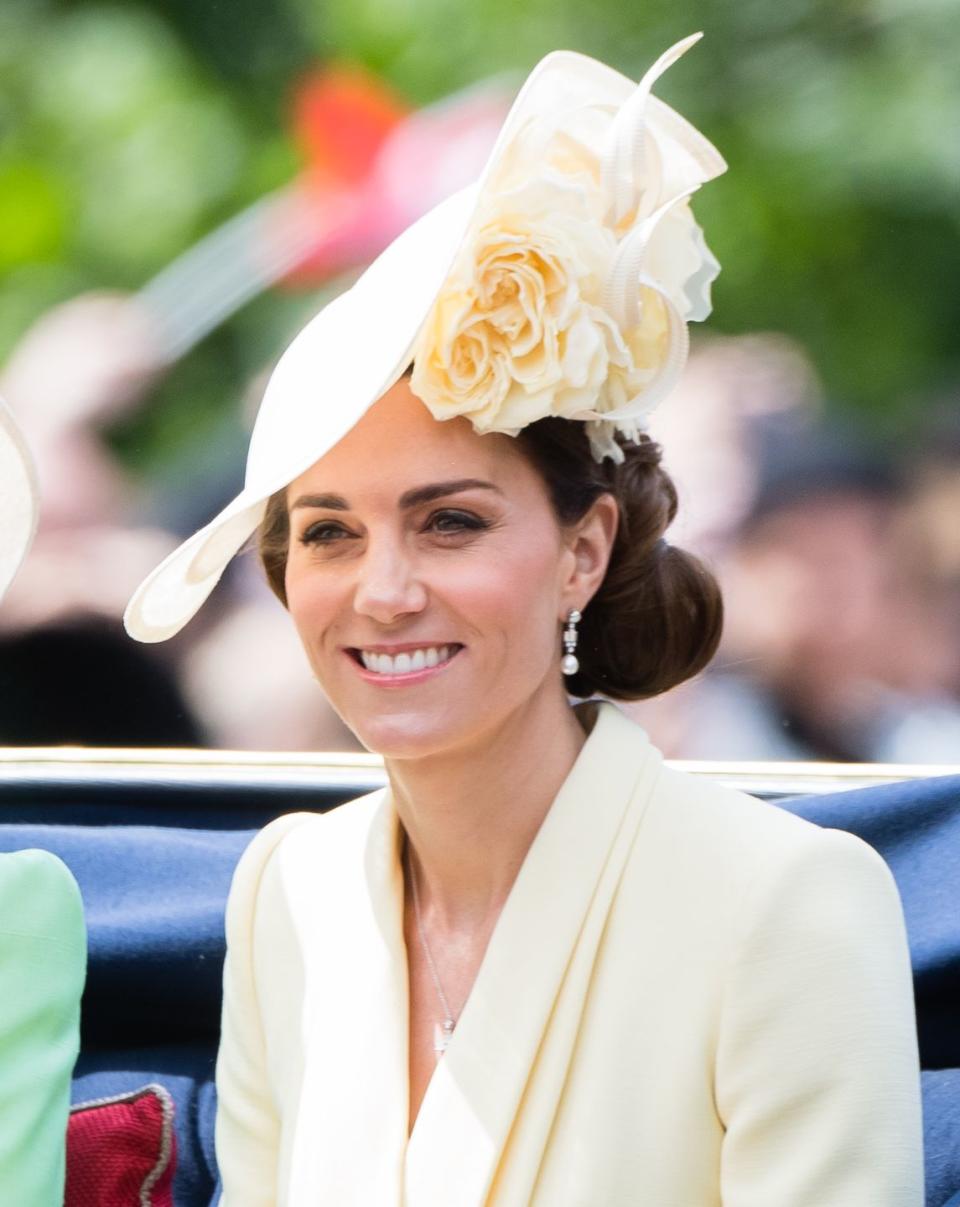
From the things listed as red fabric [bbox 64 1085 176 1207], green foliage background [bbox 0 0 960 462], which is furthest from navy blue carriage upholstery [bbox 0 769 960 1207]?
green foliage background [bbox 0 0 960 462]

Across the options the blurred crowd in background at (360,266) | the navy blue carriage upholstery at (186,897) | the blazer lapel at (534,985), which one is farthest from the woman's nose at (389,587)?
the blurred crowd in background at (360,266)

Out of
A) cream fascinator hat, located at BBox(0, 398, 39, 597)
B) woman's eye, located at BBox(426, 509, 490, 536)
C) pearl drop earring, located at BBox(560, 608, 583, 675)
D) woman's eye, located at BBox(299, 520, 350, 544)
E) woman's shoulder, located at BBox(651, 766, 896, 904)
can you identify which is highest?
cream fascinator hat, located at BBox(0, 398, 39, 597)

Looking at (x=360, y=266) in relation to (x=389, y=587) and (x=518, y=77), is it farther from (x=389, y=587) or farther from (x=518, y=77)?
(x=389, y=587)

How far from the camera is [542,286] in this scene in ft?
4.99

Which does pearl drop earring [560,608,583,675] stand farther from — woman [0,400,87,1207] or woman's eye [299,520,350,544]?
woman [0,400,87,1207]

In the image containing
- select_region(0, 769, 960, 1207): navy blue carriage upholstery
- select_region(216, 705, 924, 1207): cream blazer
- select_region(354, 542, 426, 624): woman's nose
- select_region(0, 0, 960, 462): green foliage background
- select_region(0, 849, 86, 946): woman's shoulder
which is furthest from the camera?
select_region(0, 0, 960, 462): green foliage background

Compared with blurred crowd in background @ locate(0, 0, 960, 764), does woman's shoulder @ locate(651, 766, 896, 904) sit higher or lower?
lower

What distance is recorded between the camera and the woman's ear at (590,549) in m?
1.71

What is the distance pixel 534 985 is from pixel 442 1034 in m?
0.14

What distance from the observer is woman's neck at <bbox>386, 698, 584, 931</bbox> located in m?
1.70

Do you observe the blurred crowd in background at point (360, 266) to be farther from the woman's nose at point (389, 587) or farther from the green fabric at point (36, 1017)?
the woman's nose at point (389, 587)

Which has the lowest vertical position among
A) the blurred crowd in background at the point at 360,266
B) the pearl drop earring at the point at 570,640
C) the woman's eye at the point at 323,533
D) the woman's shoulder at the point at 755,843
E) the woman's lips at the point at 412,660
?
the woman's shoulder at the point at 755,843

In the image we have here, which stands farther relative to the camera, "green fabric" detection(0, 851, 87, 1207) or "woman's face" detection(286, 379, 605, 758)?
"green fabric" detection(0, 851, 87, 1207)

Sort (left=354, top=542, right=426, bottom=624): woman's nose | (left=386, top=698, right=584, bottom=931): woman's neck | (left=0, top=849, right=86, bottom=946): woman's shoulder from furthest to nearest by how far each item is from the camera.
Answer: (left=0, top=849, right=86, bottom=946): woman's shoulder < (left=386, top=698, right=584, bottom=931): woman's neck < (left=354, top=542, right=426, bottom=624): woman's nose
